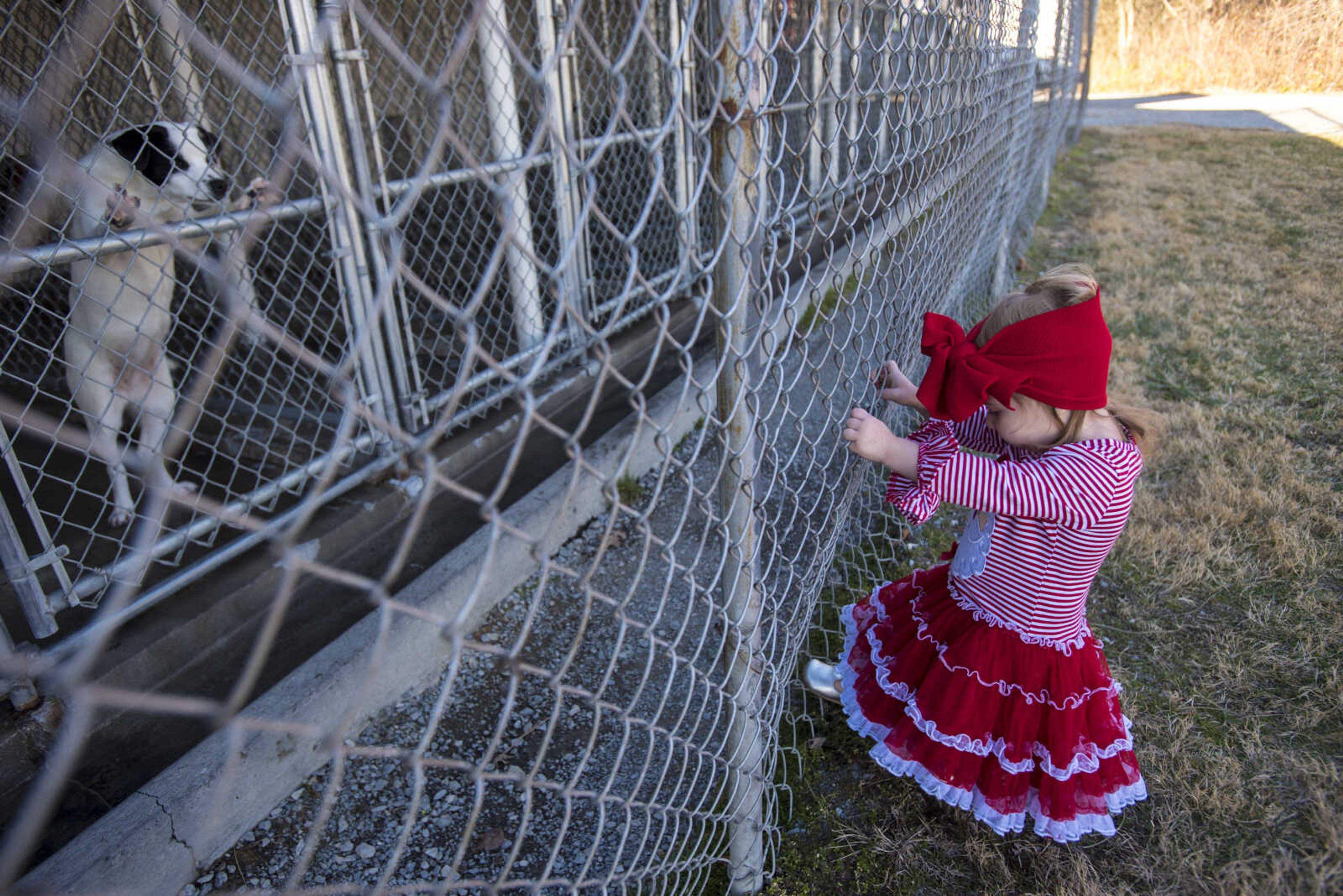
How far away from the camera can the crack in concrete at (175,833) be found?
185 centimetres

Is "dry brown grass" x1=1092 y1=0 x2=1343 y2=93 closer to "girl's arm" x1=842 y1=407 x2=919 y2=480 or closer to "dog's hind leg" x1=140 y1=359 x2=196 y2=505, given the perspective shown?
"girl's arm" x1=842 y1=407 x2=919 y2=480

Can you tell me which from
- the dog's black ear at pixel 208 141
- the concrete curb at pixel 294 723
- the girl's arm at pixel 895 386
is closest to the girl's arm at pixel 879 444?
the girl's arm at pixel 895 386

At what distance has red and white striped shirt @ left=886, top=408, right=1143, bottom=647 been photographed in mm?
1758

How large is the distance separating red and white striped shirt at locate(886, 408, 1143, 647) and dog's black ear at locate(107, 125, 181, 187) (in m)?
2.74

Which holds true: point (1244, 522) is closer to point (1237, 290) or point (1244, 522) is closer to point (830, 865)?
point (830, 865)

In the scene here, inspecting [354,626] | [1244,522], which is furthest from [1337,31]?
[354,626]

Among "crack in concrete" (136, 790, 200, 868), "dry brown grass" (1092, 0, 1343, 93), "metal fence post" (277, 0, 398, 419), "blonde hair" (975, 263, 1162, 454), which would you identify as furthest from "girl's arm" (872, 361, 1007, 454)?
"dry brown grass" (1092, 0, 1343, 93)

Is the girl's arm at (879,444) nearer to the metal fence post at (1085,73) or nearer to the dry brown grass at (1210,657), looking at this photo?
the dry brown grass at (1210,657)

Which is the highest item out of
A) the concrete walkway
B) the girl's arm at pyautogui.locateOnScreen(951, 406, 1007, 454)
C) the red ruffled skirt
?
the concrete walkway

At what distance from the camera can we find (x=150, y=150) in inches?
114

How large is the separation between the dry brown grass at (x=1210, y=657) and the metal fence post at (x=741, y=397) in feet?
1.08

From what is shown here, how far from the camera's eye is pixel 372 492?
316 cm

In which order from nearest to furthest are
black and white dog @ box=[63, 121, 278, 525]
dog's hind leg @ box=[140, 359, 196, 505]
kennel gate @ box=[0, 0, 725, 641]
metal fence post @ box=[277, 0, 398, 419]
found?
1. kennel gate @ box=[0, 0, 725, 641]
2. metal fence post @ box=[277, 0, 398, 419]
3. black and white dog @ box=[63, 121, 278, 525]
4. dog's hind leg @ box=[140, 359, 196, 505]

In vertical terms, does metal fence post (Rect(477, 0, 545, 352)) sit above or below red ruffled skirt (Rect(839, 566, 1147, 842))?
above
